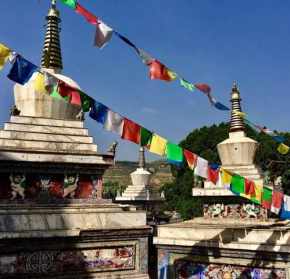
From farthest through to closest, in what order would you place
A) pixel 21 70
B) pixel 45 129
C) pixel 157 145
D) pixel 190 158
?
pixel 45 129, pixel 190 158, pixel 157 145, pixel 21 70

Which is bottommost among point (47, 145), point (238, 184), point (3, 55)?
point (238, 184)

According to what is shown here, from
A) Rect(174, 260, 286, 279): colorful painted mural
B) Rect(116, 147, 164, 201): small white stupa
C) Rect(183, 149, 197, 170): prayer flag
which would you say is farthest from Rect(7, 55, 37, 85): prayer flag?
Rect(116, 147, 164, 201): small white stupa

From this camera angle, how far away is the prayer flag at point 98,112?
10.4 m

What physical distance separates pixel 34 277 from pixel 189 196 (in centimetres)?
3353

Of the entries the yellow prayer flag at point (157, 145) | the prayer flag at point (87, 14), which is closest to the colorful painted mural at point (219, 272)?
the yellow prayer flag at point (157, 145)

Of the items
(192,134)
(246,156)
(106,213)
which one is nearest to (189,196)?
(192,134)

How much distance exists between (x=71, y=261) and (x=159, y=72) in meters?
6.33

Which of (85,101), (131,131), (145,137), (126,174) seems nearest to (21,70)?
(85,101)

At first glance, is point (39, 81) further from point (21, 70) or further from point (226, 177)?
point (226, 177)

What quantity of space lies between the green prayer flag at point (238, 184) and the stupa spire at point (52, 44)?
932 centimetres

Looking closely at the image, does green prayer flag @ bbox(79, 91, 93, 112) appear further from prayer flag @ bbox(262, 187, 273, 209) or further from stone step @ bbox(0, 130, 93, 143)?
stone step @ bbox(0, 130, 93, 143)

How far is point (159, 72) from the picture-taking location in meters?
11.2

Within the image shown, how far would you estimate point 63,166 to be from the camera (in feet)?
49.0

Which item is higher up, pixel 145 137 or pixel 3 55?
pixel 3 55
